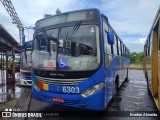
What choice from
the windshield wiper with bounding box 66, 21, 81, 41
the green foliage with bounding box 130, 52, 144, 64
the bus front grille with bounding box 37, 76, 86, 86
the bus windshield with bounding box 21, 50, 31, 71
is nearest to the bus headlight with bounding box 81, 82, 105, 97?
the bus front grille with bounding box 37, 76, 86, 86

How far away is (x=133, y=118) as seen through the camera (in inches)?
272

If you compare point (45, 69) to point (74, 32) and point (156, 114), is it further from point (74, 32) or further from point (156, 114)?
point (156, 114)

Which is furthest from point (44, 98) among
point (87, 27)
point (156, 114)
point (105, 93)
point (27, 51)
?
point (27, 51)

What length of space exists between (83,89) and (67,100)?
1.88 ft

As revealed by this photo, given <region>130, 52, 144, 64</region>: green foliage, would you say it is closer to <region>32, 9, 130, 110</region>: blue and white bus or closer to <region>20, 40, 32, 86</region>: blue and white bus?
<region>20, 40, 32, 86</region>: blue and white bus

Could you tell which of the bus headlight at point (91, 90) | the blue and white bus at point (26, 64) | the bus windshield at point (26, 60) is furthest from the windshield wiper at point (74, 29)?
the bus windshield at point (26, 60)

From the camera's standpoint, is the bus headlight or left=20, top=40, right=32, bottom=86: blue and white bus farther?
left=20, top=40, right=32, bottom=86: blue and white bus

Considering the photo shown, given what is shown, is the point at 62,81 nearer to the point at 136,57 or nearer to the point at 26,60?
the point at 26,60

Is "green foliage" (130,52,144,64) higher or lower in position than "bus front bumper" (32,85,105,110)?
higher

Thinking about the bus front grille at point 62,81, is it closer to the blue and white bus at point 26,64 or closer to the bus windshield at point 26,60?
the blue and white bus at point 26,64

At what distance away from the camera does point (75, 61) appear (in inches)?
242

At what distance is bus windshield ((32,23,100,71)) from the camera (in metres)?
6.08

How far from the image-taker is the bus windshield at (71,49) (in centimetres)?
608

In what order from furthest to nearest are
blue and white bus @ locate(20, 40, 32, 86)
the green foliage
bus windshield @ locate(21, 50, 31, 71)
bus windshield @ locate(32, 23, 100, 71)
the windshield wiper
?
the green foliage < bus windshield @ locate(21, 50, 31, 71) < blue and white bus @ locate(20, 40, 32, 86) < the windshield wiper < bus windshield @ locate(32, 23, 100, 71)
